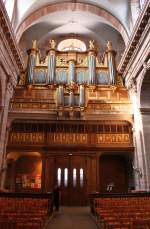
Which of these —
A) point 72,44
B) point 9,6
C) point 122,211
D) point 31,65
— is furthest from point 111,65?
point 122,211

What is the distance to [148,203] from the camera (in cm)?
832

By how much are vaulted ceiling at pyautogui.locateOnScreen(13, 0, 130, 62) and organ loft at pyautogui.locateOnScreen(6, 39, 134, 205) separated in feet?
12.8

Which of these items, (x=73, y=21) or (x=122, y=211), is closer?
(x=122, y=211)

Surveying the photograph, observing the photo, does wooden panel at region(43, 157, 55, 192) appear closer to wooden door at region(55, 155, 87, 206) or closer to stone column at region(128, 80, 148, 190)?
wooden door at region(55, 155, 87, 206)

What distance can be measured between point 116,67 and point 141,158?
24.1 ft

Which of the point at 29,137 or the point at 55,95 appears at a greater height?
the point at 55,95

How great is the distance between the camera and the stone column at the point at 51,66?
1560cm

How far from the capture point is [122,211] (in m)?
6.59

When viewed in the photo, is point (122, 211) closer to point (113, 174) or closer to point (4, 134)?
point (4, 134)

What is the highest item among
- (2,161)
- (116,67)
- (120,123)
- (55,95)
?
(116,67)

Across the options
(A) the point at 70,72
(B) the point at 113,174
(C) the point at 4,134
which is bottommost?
(B) the point at 113,174

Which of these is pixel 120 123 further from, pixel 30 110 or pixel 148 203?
pixel 148 203

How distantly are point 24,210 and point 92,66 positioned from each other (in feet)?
38.8

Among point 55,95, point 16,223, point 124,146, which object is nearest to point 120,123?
point 124,146
